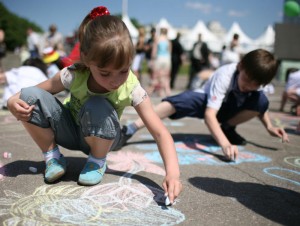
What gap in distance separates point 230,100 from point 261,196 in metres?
1.12

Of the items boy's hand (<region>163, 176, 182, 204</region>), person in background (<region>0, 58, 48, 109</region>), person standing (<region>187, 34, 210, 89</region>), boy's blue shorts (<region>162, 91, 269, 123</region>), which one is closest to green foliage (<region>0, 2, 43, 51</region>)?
person standing (<region>187, 34, 210, 89</region>)

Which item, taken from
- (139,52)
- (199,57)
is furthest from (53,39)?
(199,57)

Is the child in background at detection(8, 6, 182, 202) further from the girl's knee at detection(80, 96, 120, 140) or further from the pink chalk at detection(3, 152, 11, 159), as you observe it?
the pink chalk at detection(3, 152, 11, 159)

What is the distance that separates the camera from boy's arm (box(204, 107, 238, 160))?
2070mm

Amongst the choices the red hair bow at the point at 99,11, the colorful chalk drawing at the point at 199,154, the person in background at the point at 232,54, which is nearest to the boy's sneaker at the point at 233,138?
the colorful chalk drawing at the point at 199,154

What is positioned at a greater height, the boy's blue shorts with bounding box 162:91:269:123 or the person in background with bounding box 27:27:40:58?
the person in background with bounding box 27:27:40:58

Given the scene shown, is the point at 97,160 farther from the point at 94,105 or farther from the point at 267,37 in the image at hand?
the point at 267,37

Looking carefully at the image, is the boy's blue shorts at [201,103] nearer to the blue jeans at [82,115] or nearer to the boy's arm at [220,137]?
the boy's arm at [220,137]

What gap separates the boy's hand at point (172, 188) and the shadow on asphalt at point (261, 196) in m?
0.32

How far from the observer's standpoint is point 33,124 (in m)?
1.57

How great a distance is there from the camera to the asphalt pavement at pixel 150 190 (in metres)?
1.30

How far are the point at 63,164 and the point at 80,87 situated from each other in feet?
1.38

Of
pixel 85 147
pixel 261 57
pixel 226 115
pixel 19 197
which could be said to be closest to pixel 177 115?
pixel 226 115

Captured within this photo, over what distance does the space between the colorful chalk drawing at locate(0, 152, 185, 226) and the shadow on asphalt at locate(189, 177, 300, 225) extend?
31 cm
